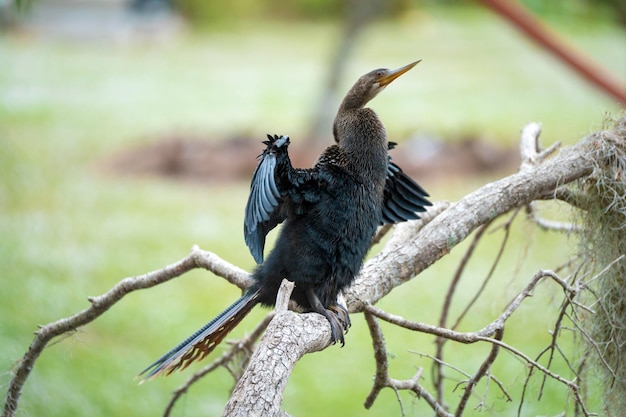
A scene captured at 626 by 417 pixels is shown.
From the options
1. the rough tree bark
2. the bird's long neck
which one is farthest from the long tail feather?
the bird's long neck

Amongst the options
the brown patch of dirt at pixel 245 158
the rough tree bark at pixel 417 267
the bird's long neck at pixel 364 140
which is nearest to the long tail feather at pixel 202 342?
the rough tree bark at pixel 417 267

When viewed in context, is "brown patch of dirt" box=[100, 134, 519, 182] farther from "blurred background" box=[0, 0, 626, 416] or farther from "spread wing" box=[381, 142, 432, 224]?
"spread wing" box=[381, 142, 432, 224]

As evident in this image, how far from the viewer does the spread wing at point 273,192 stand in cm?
179

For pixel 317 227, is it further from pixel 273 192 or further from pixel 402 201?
pixel 402 201

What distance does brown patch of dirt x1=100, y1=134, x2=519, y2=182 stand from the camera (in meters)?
6.22

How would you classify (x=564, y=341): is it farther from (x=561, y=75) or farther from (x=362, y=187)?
(x=561, y=75)

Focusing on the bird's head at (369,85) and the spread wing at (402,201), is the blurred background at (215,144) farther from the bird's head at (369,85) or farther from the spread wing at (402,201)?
the bird's head at (369,85)

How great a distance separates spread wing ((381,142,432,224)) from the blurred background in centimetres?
38

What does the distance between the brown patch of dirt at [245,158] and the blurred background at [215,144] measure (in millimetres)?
22

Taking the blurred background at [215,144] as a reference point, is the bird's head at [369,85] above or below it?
below

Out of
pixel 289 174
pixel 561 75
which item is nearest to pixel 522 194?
pixel 289 174

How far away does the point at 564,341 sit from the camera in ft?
11.7

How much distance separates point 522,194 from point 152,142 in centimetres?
518

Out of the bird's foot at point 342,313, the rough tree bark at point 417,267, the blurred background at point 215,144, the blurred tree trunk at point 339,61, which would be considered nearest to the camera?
the rough tree bark at point 417,267
